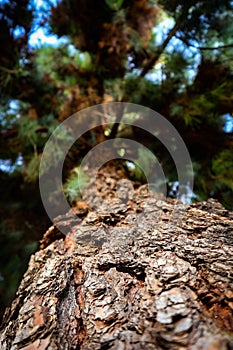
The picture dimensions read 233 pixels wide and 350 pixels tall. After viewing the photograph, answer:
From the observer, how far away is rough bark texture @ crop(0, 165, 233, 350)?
18.1 inches

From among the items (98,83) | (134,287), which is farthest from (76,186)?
(98,83)

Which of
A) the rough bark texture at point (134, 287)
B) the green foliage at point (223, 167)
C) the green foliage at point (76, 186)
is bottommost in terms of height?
the rough bark texture at point (134, 287)

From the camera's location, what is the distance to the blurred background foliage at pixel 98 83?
130 cm

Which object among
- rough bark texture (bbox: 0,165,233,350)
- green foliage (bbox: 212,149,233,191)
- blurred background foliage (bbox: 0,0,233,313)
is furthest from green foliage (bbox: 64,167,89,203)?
green foliage (bbox: 212,149,233,191)

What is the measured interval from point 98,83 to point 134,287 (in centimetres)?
173

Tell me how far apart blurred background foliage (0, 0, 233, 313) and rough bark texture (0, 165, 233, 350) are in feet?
1.56

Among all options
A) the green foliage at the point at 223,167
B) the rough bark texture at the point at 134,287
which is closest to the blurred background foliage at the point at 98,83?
the green foliage at the point at 223,167

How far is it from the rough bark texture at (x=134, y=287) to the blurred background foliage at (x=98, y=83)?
0.48m

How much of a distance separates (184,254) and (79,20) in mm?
1937

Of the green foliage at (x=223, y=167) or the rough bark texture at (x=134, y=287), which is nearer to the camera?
the rough bark texture at (x=134, y=287)

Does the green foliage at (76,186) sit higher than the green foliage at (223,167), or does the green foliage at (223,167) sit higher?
the green foliage at (223,167)

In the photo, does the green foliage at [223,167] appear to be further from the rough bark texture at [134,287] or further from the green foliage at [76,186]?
the green foliage at [76,186]

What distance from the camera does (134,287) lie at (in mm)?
622

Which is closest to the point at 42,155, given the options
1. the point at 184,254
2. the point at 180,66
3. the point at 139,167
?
the point at 139,167
